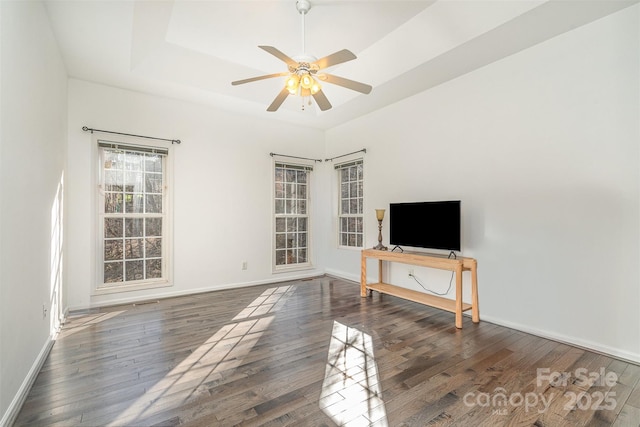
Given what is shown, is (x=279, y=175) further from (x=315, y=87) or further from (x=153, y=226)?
(x=315, y=87)

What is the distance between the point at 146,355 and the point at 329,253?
12.1 feet

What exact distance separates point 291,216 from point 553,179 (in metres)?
3.84

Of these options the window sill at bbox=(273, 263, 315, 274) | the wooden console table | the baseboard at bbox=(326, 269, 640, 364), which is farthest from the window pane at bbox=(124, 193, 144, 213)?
the baseboard at bbox=(326, 269, 640, 364)

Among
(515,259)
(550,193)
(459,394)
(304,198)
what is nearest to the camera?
(459,394)

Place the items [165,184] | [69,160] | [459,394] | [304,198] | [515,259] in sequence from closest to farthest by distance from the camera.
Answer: [459,394] < [515,259] < [69,160] < [165,184] < [304,198]

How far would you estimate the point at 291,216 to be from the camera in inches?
218

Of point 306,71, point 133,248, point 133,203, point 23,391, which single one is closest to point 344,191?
point 306,71

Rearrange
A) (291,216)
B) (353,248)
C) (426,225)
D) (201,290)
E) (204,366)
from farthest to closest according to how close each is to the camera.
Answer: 1. (291,216)
2. (353,248)
3. (201,290)
4. (426,225)
5. (204,366)

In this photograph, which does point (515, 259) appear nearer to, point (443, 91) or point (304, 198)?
point (443, 91)

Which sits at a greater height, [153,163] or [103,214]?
[153,163]

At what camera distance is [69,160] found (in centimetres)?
368

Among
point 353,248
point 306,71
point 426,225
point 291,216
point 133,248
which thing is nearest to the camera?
point 306,71

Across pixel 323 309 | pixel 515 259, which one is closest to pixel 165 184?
pixel 323 309

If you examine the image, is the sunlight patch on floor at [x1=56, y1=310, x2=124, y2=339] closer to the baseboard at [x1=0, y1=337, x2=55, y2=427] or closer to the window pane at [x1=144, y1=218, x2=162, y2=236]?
the baseboard at [x1=0, y1=337, x2=55, y2=427]
